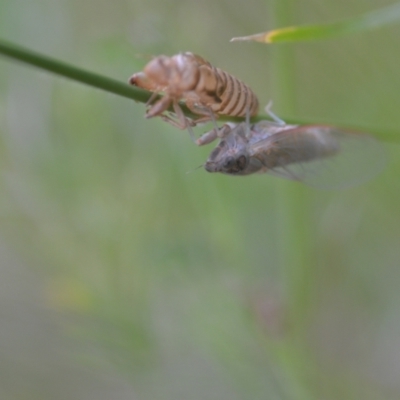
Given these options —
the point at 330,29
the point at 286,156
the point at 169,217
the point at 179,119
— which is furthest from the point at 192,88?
the point at 169,217

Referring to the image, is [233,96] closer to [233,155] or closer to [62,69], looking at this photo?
[233,155]

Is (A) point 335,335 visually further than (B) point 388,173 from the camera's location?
Yes

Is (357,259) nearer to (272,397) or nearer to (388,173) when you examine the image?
(388,173)

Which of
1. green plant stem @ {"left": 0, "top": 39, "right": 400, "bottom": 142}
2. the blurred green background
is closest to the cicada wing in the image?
green plant stem @ {"left": 0, "top": 39, "right": 400, "bottom": 142}

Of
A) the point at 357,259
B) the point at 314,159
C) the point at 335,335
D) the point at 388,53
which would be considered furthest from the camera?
the point at 335,335

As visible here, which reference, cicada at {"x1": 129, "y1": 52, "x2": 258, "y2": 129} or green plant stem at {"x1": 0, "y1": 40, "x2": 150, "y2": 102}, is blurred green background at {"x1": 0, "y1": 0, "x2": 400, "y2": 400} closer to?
cicada at {"x1": 129, "y1": 52, "x2": 258, "y2": 129}

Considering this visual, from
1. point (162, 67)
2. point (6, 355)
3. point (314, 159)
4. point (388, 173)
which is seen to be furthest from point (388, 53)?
point (6, 355)
